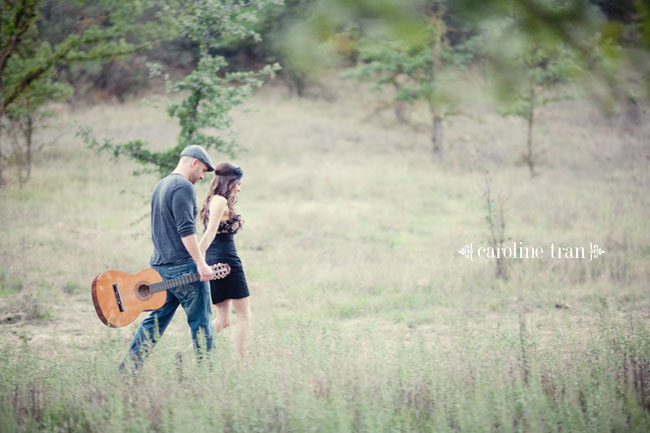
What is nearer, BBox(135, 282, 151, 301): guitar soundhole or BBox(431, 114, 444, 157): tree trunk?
BBox(135, 282, 151, 301): guitar soundhole

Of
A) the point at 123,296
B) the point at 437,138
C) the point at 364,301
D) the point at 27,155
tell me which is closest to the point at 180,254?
the point at 123,296

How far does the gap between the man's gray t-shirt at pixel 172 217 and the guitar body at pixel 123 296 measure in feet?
0.64

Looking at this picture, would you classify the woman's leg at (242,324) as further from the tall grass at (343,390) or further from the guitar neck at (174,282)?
the guitar neck at (174,282)

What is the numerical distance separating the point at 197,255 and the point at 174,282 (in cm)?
30

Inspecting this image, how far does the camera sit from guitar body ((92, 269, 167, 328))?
427 cm

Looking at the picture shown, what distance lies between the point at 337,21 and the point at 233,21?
586 cm

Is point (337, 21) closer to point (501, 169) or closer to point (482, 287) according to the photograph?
point (482, 287)

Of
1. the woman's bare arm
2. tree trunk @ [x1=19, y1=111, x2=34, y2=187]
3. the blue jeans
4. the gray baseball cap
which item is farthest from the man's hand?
tree trunk @ [x1=19, y1=111, x2=34, y2=187]

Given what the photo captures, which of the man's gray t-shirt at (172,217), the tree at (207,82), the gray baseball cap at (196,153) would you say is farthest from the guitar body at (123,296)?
the tree at (207,82)

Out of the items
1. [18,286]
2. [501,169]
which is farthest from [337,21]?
[501,169]

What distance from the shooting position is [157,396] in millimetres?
3549

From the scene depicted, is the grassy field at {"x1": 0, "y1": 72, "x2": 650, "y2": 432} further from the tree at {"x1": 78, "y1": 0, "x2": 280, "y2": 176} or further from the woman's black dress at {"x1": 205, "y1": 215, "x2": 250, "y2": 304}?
the tree at {"x1": 78, "y1": 0, "x2": 280, "y2": 176}

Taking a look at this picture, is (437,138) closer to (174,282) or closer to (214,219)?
(214,219)

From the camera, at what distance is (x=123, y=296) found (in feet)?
14.3
